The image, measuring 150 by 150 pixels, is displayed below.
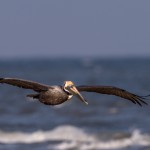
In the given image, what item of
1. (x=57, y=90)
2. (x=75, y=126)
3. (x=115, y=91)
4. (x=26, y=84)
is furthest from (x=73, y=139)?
(x=57, y=90)

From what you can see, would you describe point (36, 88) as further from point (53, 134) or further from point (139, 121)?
point (139, 121)

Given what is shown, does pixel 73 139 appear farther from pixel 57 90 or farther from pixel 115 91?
pixel 57 90

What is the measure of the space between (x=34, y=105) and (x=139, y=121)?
25.1ft

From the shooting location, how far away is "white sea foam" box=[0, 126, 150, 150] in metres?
20.3

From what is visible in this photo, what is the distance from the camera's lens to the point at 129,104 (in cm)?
3075

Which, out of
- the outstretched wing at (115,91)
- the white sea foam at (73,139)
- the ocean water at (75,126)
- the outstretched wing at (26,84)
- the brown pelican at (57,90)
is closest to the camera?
the brown pelican at (57,90)

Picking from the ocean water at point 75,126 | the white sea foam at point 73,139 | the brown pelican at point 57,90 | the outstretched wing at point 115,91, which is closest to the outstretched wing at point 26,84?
the brown pelican at point 57,90

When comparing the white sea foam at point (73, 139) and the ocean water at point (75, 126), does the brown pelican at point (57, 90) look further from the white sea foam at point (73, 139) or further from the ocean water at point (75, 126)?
the white sea foam at point (73, 139)

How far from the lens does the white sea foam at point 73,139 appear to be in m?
20.3

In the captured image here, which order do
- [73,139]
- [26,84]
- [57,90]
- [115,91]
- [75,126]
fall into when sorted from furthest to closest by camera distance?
[75,126]
[73,139]
[115,91]
[26,84]
[57,90]

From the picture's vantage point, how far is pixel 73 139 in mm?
21500

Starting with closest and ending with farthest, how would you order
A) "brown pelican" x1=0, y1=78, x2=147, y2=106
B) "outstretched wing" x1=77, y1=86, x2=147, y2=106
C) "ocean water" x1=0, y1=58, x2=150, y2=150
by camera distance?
"brown pelican" x1=0, y1=78, x2=147, y2=106, "outstretched wing" x1=77, y1=86, x2=147, y2=106, "ocean water" x1=0, y1=58, x2=150, y2=150

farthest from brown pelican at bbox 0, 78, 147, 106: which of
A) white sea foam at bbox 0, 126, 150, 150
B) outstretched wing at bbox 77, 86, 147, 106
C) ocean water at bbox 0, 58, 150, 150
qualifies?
white sea foam at bbox 0, 126, 150, 150

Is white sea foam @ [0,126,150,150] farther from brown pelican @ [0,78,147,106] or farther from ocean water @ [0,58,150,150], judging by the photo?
brown pelican @ [0,78,147,106]
